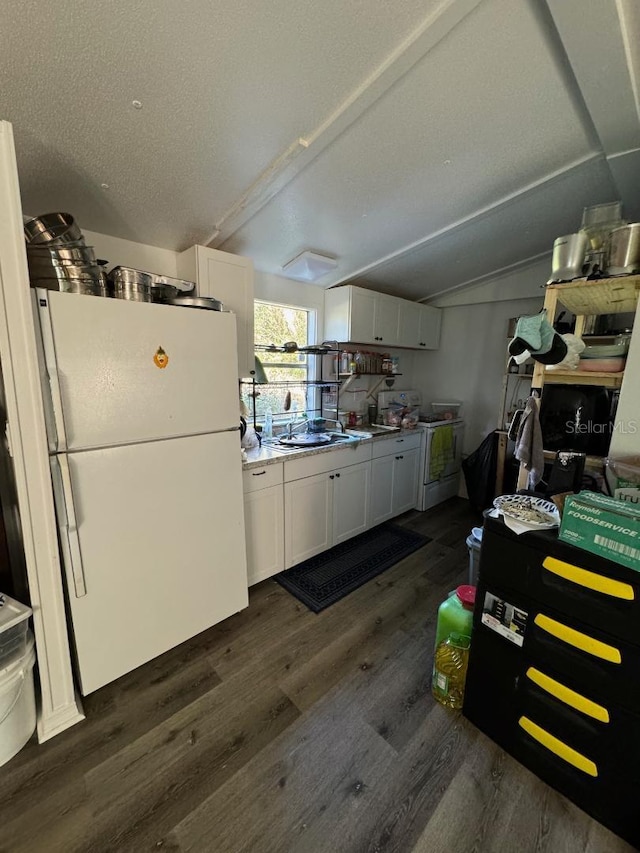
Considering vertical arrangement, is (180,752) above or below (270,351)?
below

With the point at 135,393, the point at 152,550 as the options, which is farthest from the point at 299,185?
the point at 152,550

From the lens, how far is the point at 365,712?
1.43 meters

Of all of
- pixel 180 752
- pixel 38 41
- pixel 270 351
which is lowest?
pixel 180 752

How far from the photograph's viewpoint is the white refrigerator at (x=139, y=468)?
1.27 meters

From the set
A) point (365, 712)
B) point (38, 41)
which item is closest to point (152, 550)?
point (365, 712)

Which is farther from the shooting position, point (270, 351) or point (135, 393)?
point (270, 351)

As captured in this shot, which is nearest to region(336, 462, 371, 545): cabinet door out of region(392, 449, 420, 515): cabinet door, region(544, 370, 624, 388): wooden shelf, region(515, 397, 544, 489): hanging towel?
region(392, 449, 420, 515): cabinet door

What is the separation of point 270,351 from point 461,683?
7.89ft

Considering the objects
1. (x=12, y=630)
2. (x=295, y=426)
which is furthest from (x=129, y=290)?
(x=295, y=426)

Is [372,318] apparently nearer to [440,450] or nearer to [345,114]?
[440,450]

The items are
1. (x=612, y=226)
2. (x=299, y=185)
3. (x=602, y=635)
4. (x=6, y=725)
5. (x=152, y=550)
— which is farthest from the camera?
(x=299, y=185)

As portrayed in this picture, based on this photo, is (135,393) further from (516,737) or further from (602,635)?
(516,737)

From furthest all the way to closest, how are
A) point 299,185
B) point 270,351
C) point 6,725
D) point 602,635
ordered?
1. point 270,351
2. point 299,185
3. point 6,725
4. point 602,635

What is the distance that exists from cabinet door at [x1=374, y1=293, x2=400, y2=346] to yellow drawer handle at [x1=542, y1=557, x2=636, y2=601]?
257cm
